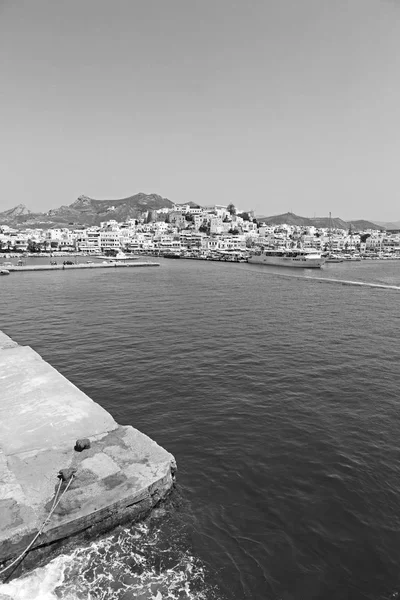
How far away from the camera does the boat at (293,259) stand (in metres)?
93.3

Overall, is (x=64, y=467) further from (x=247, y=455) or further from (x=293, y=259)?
(x=293, y=259)

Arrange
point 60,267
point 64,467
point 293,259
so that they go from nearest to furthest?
point 64,467 → point 60,267 → point 293,259

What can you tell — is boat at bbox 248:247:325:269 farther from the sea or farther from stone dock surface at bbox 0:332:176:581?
stone dock surface at bbox 0:332:176:581

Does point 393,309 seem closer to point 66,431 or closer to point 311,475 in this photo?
point 311,475

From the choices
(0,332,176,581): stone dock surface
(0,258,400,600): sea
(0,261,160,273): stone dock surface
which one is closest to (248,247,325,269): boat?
(0,261,160,273): stone dock surface

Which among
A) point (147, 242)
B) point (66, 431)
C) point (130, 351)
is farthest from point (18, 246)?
point (66, 431)

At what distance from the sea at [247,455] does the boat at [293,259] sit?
67792 mm

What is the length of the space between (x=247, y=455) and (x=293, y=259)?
301 feet

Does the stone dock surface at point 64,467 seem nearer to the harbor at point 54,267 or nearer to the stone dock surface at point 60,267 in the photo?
the harbor at point 54,267

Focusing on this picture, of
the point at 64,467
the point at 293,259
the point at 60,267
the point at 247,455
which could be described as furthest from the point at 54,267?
the point at 247,455

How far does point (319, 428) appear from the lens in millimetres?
12477

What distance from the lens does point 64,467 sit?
8.98 meters

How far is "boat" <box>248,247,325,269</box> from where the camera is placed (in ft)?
306

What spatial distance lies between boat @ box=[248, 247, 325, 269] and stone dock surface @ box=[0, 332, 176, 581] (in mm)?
87370
